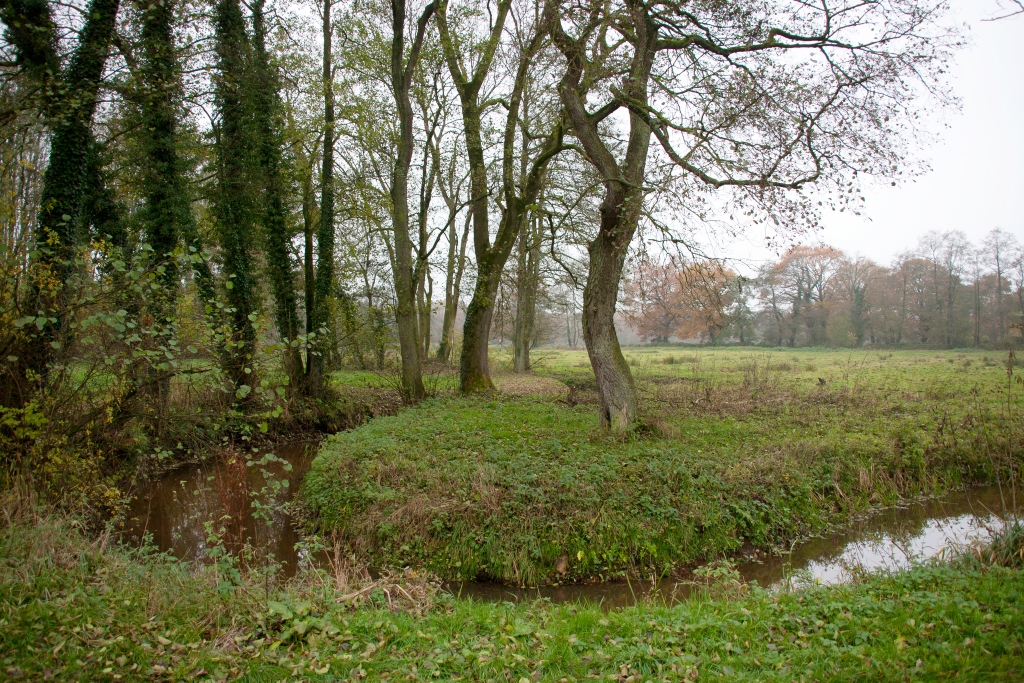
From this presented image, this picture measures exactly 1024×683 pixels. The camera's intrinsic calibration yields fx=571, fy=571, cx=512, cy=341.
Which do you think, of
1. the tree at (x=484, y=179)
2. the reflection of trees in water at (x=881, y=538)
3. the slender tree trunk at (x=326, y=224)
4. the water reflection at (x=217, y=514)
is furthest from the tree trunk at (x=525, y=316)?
the reflection of trees in water at (x=881, y=538)

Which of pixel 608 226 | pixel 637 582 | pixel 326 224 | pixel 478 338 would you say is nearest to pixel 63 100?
pixel 326 224

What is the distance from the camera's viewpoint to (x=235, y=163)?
1411cm

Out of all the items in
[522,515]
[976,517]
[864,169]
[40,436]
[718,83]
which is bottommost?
[976,517]

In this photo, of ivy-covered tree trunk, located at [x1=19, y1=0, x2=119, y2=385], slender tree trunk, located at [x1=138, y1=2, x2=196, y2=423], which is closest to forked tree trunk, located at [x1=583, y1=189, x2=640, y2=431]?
ivy-covered tree trunk, located at [x1=19, y1=0, x2=119, y2=385]

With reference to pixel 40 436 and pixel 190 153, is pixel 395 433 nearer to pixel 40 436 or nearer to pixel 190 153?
pixel 40 436

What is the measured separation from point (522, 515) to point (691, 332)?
148 feet

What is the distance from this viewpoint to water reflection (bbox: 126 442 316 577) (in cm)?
738

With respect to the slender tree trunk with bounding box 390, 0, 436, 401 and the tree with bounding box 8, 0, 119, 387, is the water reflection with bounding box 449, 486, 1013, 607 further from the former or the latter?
the slender tree trunk with bounding box 390, 0, 436, 401

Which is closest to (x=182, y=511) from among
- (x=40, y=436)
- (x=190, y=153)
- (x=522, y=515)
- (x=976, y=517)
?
(x=40, y=436)

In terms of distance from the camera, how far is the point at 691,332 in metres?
49.5

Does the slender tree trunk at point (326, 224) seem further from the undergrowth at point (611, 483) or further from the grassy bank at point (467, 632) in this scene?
the grassy bank at point (467, 632)

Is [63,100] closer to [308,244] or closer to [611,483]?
[308,244]

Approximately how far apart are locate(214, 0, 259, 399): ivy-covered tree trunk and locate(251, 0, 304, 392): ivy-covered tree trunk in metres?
0.42

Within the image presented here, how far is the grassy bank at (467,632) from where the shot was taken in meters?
3.61
